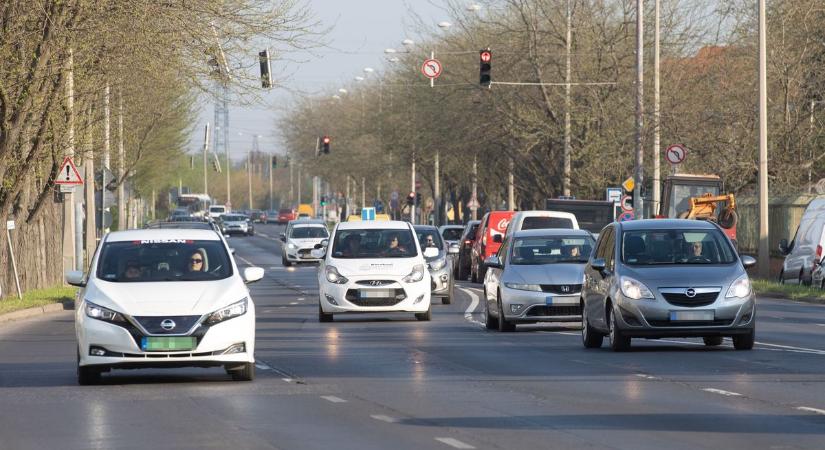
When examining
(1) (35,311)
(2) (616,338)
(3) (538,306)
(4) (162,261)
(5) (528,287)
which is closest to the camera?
(4) (162,261)

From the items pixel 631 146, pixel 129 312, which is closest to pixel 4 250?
pixel 129 312

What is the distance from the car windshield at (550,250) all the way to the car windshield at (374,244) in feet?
9.63

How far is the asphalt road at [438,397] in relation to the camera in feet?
39.0

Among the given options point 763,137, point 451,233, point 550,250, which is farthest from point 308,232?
point 550,250

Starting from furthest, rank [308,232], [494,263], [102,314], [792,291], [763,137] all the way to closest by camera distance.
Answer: [308,232] → [763,137] → [792,291] → [494,263] → [102,314]

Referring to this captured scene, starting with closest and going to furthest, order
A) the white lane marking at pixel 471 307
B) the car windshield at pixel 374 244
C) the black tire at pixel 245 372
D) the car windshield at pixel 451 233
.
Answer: the black tire at pixel 245 372 → the car windshield at pixel 374 244 → the white lane marking at pixel 471 307 → the car windshield at pixel 451 233

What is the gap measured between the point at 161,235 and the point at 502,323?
8.52 m

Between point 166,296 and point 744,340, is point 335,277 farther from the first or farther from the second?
point 166,296

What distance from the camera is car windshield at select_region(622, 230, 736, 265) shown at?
818 inches

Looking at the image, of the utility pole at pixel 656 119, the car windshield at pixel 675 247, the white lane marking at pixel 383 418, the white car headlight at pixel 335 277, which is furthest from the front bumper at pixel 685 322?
the utility pole at pixel 656 119

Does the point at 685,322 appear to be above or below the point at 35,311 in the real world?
above

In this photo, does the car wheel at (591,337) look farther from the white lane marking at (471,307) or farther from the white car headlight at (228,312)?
the white car headlight at (228,312)

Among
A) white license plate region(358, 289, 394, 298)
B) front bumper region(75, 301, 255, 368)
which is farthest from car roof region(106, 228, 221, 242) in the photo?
white license plate region(358, 289, 394, 298)

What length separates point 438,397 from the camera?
14.9 metres
